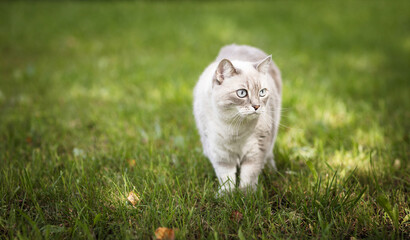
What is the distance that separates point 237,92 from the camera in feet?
5.74

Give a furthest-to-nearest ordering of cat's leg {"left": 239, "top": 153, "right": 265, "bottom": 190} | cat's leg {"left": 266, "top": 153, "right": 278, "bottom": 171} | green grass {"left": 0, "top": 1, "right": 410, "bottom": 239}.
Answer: cat's leg {"left": 266, "top": 153, "right": 278, "bottom": 171} < cat's leg {"left": 239, "top": 153, "right": 265, "bottom": 190} < green grass {"left": 0, "top": 1, "right": 410, "bottom": 239}

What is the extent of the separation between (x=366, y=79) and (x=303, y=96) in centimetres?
120

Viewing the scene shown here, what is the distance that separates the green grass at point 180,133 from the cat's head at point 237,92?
0.48 metres

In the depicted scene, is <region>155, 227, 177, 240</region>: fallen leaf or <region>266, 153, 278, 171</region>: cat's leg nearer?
<region>155, 227, 177, 240</region>: fallen leaf

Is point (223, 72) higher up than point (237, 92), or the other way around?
point (223, 72)

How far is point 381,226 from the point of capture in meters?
1.57

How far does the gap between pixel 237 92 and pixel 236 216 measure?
26.5 inches

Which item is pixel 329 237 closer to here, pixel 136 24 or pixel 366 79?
pixel 366 79

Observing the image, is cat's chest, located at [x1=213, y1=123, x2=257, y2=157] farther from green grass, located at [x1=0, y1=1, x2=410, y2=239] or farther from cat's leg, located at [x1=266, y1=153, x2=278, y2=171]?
cat's leg, located at [x1=266, y1=153, x2=278, y2=171]

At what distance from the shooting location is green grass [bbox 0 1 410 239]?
1631 mm

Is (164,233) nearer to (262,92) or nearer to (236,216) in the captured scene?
(236,216)

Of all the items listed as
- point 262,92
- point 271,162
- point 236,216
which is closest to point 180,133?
point 271,162

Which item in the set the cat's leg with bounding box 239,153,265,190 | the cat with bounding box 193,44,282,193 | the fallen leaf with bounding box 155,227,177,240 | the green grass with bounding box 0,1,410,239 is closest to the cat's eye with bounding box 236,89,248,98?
the cat with bounding box 193,44,282,193

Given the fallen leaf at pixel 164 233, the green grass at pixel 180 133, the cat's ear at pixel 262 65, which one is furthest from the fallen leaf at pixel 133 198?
the cat's ear at pixel 262 65
